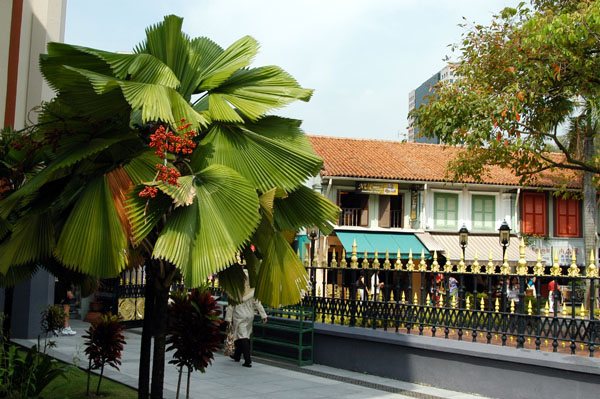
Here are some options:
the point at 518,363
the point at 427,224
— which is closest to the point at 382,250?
the point at 427,224

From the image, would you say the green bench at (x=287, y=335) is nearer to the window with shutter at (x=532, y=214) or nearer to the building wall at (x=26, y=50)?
the building wall at (x=26, y=50)

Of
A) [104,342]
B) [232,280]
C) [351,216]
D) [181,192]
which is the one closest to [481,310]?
[232,280]

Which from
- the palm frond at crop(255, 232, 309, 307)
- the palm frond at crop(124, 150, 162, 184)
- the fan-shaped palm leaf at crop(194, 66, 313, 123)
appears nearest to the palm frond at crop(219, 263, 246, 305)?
the palm frond at crop(255, 232, 309, 307)

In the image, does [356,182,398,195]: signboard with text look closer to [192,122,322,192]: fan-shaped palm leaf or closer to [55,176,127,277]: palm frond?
[192,122,322,192]: fan-shaped palm leaf

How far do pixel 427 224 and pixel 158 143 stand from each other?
27.2 metres

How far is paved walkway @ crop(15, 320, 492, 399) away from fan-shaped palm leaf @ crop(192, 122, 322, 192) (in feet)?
13.3

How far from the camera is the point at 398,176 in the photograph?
98.3 ft

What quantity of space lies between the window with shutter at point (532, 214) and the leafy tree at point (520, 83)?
1744 centimetres

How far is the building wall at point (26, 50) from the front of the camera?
36.8ft

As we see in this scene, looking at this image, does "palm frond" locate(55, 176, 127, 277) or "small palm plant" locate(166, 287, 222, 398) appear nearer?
"palm frond" locate(55, 176, 127, 277)

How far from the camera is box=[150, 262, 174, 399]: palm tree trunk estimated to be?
5.78 meters

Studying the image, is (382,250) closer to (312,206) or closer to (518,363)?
(518,363)

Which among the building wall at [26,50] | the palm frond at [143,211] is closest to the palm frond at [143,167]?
the palm frond at [143,211]

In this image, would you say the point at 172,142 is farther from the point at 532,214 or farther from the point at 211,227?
the point at 532,214
